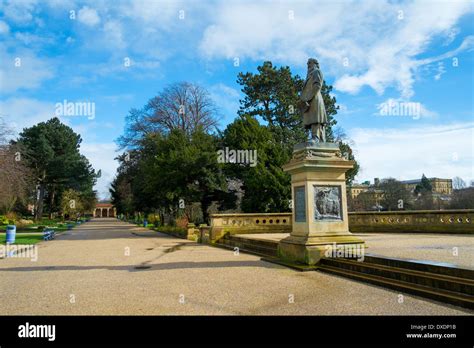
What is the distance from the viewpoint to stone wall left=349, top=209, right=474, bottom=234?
738 inches

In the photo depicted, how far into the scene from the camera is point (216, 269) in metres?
10.7

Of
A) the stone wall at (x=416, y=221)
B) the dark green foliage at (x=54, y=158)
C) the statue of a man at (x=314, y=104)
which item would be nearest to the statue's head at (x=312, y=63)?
the statue of a man at (x=314, y=104)

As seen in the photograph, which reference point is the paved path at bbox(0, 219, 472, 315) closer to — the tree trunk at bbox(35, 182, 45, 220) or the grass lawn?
the grass lawn

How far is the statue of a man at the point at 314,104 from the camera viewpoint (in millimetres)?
11422

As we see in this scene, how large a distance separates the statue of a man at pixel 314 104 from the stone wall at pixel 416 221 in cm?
1134

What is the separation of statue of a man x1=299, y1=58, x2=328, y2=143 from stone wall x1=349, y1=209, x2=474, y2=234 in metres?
11.3

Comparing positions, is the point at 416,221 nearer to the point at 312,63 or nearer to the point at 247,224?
the point at 247,224
